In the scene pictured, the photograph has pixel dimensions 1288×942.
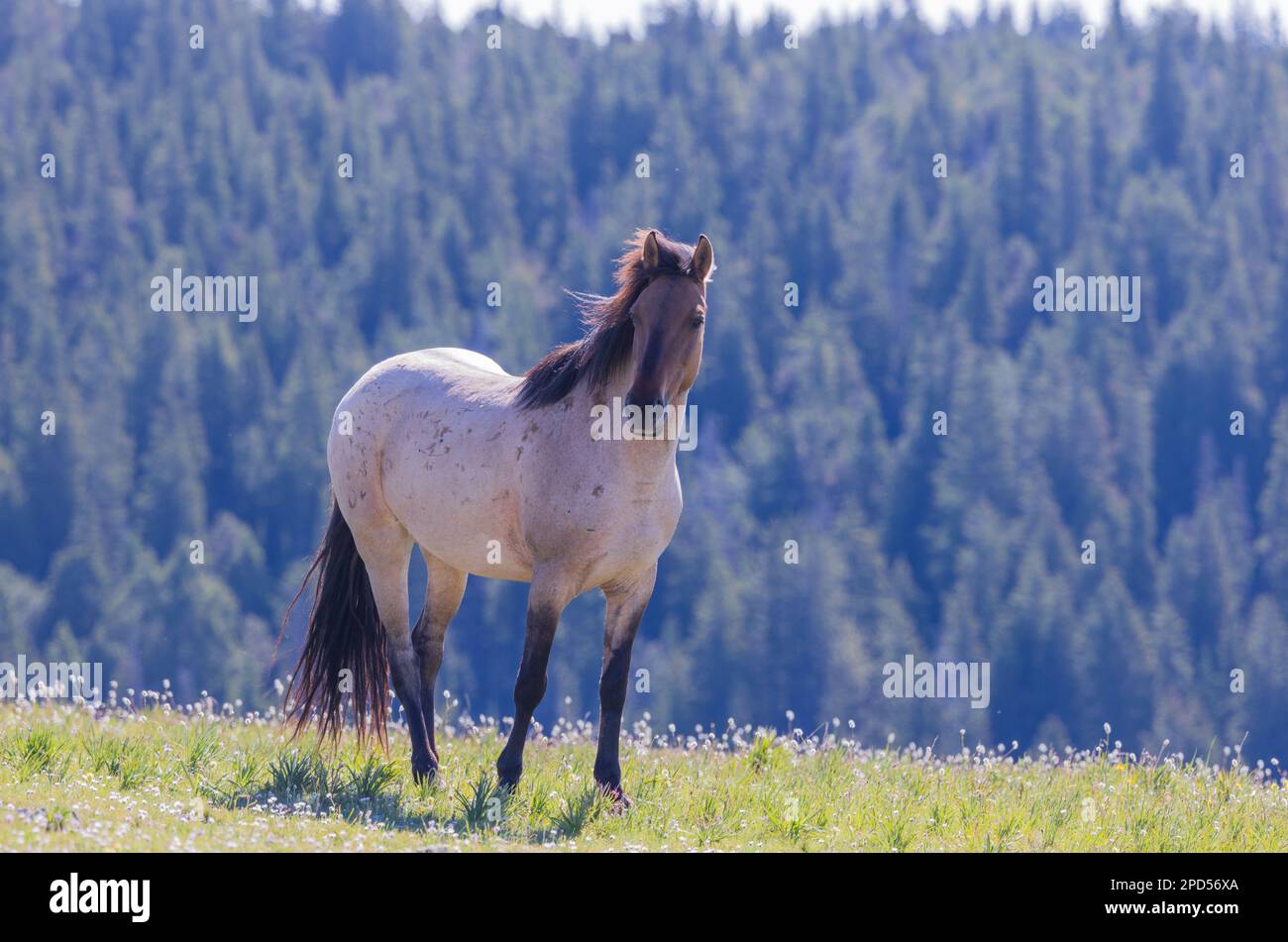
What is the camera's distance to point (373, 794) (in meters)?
9.48

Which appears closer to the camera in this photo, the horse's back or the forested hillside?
the horse's back

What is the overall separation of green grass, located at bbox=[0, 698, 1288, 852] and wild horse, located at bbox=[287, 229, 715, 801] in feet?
1.78

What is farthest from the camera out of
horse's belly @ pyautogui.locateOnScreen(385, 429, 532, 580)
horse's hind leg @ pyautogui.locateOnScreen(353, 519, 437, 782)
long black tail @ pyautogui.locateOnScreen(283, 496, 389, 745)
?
long black tail @ pyautogui.locateOnScreen(283, 496, 389, 745)

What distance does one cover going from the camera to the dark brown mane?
9.55m

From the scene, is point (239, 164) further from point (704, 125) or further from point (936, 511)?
point (936, 511)

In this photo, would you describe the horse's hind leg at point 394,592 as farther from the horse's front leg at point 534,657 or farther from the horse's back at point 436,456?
the horse's front leg at point 534,657

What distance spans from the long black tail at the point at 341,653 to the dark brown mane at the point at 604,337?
220 centimetres

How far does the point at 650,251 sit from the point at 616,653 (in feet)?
8.37

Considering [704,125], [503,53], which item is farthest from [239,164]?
[704,125]

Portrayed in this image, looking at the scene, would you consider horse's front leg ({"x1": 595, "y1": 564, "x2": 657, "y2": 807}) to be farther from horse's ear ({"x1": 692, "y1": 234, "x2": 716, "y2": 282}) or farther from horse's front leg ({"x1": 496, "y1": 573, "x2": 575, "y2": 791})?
horse's ear ({"x1": 692, "y1": 234, "x2": 716, "y2": 282})

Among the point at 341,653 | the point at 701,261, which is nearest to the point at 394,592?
the point at 341,653

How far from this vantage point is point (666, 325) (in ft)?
30.3

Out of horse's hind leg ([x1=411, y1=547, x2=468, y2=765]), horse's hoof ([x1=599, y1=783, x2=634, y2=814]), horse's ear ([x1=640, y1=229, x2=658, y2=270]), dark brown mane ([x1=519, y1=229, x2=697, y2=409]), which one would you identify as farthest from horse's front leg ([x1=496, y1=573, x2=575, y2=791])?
horse's ear ([x1=640, y1=229, x2=658, y2=270])

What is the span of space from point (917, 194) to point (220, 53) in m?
82.1
